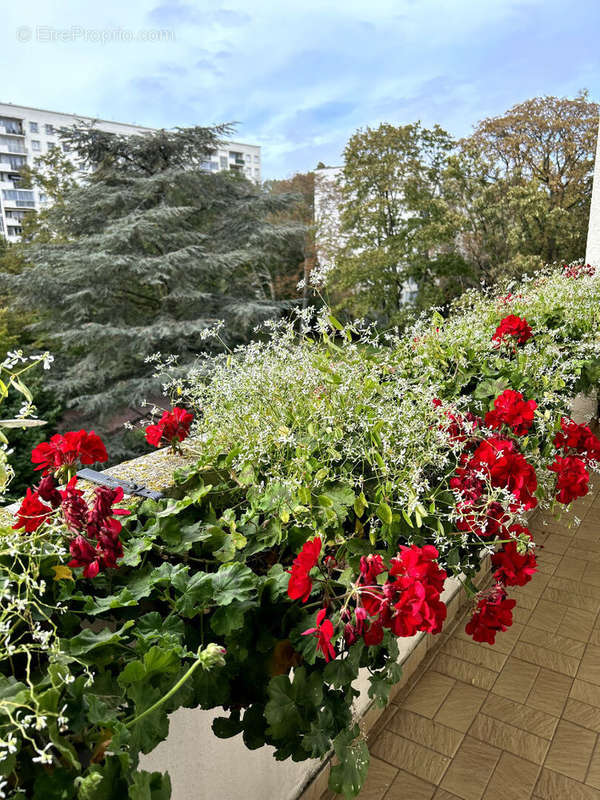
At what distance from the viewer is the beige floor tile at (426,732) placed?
1.74 metres

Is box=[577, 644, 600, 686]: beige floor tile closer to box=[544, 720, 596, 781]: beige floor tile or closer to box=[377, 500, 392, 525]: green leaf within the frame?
box=[544, 720, 596, 781]: beige floor tile

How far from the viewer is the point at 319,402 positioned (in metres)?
1.26

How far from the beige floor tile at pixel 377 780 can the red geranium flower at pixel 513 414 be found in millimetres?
→ 1130

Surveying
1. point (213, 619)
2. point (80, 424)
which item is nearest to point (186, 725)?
point (213, 619)

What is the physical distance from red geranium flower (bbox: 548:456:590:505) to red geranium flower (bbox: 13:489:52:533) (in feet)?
3.87

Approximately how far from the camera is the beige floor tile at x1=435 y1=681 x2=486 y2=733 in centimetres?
183

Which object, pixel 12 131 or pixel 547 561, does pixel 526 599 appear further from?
pixel 12 131

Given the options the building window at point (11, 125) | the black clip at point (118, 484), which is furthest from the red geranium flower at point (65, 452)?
the building window at point (11, 125)

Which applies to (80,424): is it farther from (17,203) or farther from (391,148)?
(17,203)

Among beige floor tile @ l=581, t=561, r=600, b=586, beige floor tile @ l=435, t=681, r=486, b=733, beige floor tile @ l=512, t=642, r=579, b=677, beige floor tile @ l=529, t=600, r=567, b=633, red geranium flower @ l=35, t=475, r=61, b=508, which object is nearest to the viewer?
red geranium flower @ l=35, t=475, r=61, b=508

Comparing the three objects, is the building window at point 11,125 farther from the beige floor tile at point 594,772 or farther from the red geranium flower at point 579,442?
the beige floor tile at point 594,772

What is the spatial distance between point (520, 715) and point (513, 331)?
1.37 meters

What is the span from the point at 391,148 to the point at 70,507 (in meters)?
15.2

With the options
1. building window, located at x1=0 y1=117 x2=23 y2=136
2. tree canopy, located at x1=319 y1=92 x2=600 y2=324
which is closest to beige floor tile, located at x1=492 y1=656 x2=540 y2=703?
tree canopy, located at x1=319 y1=92 x2=600 y2=324
